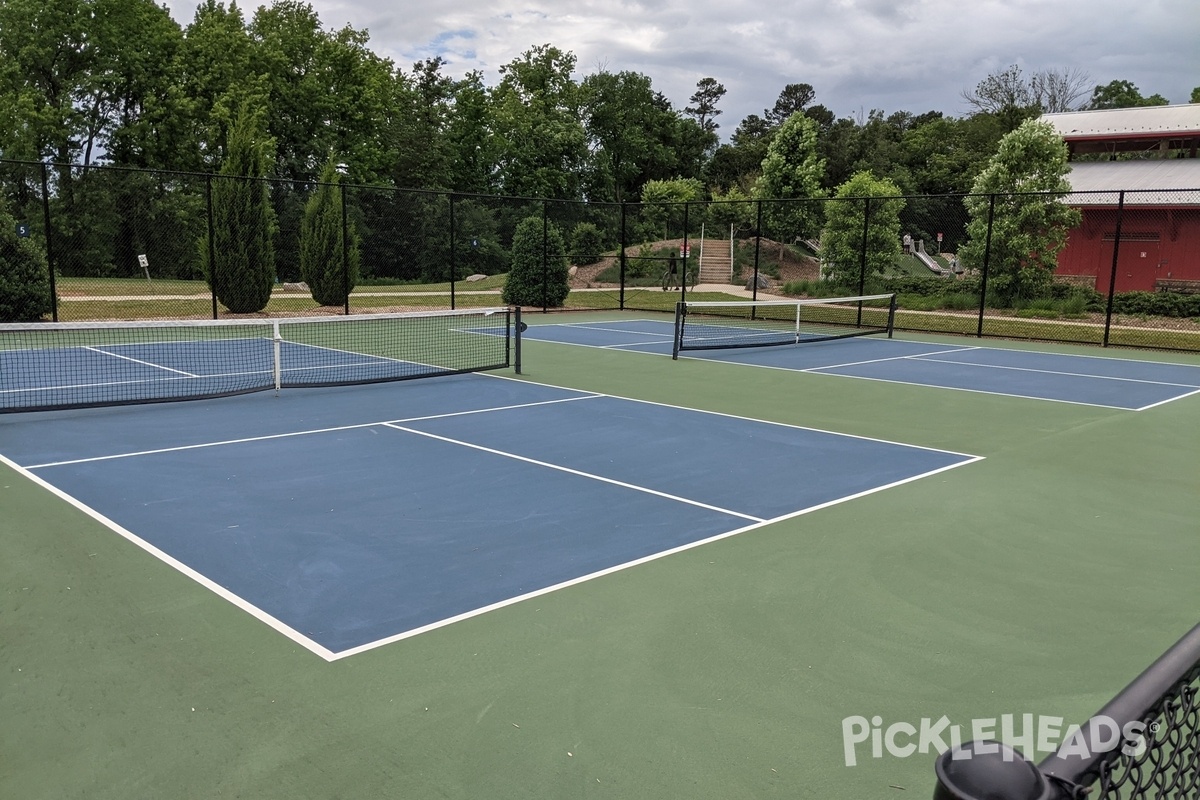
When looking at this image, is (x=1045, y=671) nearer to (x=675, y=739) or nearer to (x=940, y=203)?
(x=675, y=739)

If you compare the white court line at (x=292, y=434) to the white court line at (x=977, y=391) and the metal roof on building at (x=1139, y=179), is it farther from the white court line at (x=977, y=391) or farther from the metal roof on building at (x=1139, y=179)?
the metal roof on building at (x=1139, y=179)

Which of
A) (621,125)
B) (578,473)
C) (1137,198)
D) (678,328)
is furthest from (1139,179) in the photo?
(578,473)

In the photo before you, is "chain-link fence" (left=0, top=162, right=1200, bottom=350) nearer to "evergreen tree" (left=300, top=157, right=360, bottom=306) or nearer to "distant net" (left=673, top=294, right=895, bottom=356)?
"evergreen tree" (left=300, top=157, right=360, bottom=306)

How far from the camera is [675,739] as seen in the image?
3252 mm

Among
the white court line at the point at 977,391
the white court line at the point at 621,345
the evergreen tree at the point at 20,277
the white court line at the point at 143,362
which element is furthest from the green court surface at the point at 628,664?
the evergreen tree at the point at 20,277

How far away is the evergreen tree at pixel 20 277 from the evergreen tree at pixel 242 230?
10.8 feet

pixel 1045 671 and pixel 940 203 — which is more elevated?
pixel 940 203

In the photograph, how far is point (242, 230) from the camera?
767 inches

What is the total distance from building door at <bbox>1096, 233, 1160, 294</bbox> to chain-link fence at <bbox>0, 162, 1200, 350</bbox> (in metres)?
0.06

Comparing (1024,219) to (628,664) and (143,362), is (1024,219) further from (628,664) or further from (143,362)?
(628,664)

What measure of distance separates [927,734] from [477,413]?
6840 millimetres

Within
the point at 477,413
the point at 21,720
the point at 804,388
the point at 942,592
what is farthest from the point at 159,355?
the point at 942,592

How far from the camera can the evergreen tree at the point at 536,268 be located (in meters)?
22.9

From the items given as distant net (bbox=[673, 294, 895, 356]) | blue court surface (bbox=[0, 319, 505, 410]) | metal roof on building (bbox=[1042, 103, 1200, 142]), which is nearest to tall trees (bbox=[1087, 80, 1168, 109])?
metal roof on building (bbox=[1042, 103, 1200, 142])
